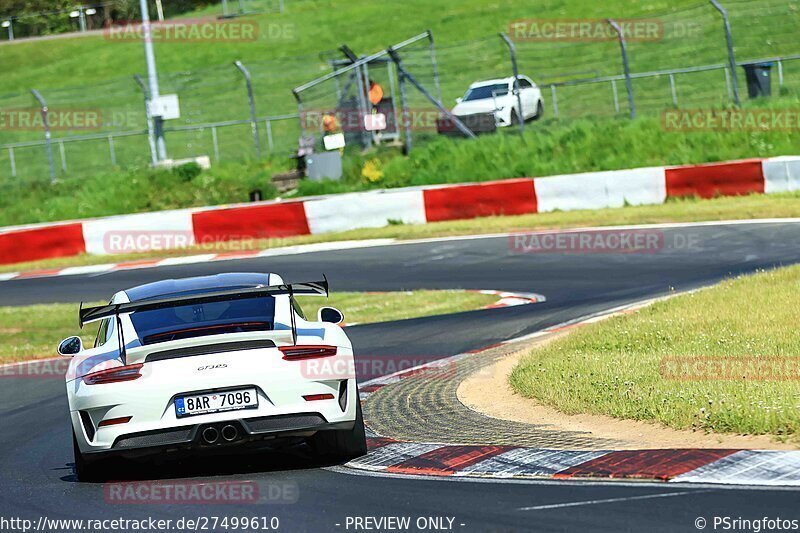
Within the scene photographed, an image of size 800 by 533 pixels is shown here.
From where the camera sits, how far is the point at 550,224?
23469 millimetres

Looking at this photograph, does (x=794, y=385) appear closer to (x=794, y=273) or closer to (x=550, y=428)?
(x=550, y=428)

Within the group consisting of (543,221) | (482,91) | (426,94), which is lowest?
(543,221)

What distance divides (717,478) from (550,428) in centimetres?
225

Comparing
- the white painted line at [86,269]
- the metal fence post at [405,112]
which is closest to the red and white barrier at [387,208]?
the white painted line at [86,269]

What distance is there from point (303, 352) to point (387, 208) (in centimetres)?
1848

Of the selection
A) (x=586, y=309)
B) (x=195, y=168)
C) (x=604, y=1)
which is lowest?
(x=586, y=309)

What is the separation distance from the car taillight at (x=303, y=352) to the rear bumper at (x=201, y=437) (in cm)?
34

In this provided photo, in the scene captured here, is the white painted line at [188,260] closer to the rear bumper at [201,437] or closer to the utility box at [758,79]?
the utility box at [758,79]

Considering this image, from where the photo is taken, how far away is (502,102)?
1264 inches

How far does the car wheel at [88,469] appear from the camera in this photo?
794 centimetres

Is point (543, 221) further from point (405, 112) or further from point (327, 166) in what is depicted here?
point (327, 166)

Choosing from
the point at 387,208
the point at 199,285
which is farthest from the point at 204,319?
the point at 387,208

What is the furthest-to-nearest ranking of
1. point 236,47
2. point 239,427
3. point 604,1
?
1. point 236,47
2. point 604,1
3. point 239,427

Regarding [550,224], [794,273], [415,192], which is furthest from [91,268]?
[794,273]
